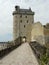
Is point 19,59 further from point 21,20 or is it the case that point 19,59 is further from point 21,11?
point 21,11

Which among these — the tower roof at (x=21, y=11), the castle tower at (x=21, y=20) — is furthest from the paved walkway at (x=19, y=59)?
the tower roof at (x=21, y=11)

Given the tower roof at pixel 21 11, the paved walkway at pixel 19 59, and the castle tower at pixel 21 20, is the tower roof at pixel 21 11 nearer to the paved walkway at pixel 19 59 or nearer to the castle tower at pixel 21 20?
the castle tower at pixel 21 20

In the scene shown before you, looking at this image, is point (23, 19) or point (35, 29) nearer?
point (35, 29)

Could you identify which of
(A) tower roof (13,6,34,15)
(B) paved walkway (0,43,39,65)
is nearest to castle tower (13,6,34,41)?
(A) tower roof (13,6,34,15)

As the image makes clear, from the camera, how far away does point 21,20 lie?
63.0m

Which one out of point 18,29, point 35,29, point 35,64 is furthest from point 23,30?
point 35,64

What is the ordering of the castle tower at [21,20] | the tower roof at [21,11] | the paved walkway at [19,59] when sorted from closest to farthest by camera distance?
1. the paved walkway at [19,59]
2. the castle tower at [21,20]
3. the tower roof at [21,11]

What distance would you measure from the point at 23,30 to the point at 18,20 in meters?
2.55

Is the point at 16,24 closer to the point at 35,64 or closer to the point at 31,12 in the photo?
the point at 31,12

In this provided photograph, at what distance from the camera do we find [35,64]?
26.3 ft

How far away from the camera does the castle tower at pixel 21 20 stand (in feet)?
198

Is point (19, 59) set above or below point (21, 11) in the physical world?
below

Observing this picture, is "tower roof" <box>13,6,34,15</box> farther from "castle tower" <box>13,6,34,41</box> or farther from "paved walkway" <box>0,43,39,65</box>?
"paved walkway" <box>0,43,39,65</box>

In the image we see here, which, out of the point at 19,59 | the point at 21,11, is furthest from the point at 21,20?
the point at 19,59
